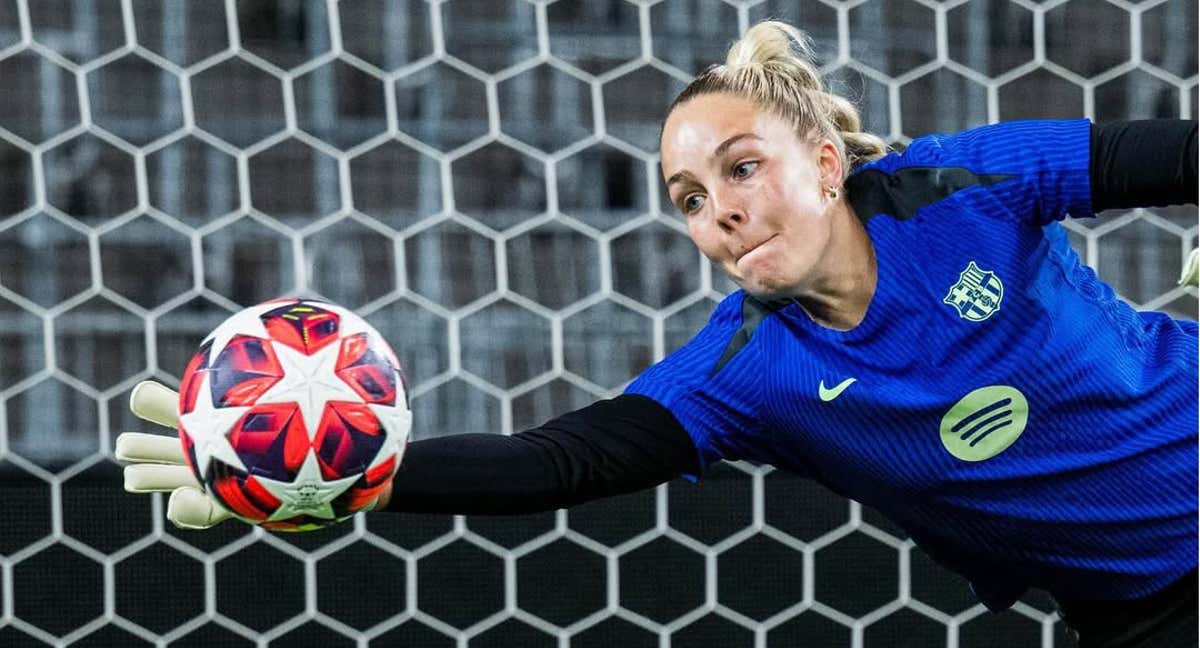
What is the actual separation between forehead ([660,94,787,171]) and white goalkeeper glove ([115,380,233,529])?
437mm

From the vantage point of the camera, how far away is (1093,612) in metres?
1.31

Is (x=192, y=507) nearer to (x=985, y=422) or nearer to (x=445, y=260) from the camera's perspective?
(x=985, y=422)

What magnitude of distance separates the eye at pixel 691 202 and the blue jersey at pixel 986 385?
14 centimetres

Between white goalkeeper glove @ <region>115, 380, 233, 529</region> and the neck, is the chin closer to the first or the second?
the neck

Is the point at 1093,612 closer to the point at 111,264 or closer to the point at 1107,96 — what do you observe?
the point at 1107,96

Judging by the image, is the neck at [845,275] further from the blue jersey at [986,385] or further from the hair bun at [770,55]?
the hair bun at [770,55]

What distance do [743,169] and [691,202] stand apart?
5 cm

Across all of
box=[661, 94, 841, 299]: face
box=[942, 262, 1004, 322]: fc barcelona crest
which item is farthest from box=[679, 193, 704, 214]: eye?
box=[942, 262, 1004, 322]: fc barcelona crest

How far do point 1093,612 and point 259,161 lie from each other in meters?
1.10

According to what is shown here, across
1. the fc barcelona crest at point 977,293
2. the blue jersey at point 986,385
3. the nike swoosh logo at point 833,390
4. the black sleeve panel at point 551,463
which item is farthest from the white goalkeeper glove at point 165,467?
the fc barcelona crest at point 977,293

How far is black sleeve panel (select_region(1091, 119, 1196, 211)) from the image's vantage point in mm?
1064

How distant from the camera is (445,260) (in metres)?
1.84

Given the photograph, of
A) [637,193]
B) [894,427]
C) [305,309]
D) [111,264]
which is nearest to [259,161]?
[111,264]

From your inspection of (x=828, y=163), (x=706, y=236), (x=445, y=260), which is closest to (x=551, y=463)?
(x=706, y=236)
